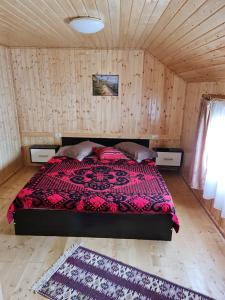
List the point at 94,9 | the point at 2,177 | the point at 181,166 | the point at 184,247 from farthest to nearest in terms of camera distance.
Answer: the point at 181,166 < the point at 2,177 < the point at 184,247 < the point at 94,9

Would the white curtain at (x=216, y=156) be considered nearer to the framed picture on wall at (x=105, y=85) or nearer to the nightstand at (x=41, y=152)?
the framed picture on wall at (x=105, y=85)

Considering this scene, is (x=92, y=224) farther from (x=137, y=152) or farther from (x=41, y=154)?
(x=41, y=154)

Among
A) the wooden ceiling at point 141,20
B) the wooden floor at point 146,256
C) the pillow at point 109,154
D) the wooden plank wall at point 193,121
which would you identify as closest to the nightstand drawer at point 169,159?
the wooden plank wall at point 193,121

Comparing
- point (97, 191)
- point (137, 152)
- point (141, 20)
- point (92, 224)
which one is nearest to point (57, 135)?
point (137, 152)

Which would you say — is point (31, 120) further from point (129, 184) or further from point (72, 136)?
point (129, 184)

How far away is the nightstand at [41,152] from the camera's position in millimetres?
4172

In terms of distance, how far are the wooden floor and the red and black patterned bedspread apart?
0.28 meters

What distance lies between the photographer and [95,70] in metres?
4.02

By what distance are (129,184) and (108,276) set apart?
3.59 feet

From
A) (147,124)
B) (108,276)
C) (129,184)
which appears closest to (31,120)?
(147,124)

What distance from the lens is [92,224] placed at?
98.7 inches

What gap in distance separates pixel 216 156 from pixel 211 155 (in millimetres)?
101

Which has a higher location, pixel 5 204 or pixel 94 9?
pixel 94 9

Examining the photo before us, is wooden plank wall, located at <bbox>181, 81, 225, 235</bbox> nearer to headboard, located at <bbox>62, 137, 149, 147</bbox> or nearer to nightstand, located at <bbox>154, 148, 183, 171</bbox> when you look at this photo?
nightstand, located at <bbox>154, 148, 183, 171</bbox>
